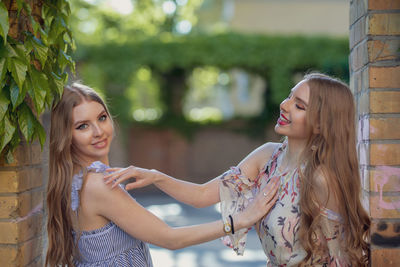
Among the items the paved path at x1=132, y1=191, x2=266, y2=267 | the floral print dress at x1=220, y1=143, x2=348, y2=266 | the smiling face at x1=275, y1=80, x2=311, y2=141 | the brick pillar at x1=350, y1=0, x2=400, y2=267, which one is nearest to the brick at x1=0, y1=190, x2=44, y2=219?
the floral print dress at x1=220, y1=143, x2=348, y2=266

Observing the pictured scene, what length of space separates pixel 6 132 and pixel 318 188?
1.37 metres

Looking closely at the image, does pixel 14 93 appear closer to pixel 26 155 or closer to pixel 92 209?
pixel 26 155

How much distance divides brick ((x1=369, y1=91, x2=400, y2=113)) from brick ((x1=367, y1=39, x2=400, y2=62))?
0.16 m

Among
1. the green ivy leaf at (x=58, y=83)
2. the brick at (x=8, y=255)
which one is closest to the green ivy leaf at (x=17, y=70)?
the green ivy leaf at (x=58, y=83)

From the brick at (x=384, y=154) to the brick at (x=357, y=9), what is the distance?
64 cm

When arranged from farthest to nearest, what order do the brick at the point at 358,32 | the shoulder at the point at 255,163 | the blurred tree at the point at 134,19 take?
the blurred tree at the point at 134,19 < the shoulder at the point at 255,163 < the brick at the point at 358,32

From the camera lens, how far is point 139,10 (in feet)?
79.8

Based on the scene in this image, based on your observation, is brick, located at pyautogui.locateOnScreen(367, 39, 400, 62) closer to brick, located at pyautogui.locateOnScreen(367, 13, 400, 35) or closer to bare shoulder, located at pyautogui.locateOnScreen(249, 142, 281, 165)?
brick, located at pyautogui.locateOnScreen(367, 13, 400, 35)

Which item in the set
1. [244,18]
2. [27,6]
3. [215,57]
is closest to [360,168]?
[27,6]

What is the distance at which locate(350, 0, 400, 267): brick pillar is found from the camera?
2254 millimetres

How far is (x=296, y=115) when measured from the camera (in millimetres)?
2297

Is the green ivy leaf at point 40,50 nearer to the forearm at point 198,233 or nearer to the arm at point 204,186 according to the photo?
the arm at point 204,186

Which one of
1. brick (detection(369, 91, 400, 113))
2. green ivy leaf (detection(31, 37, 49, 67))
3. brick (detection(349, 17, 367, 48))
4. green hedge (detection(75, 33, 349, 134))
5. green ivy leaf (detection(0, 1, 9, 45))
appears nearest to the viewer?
green ivy leaf (detection(0, 1, 9, 45))

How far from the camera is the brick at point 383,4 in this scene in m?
2.26
